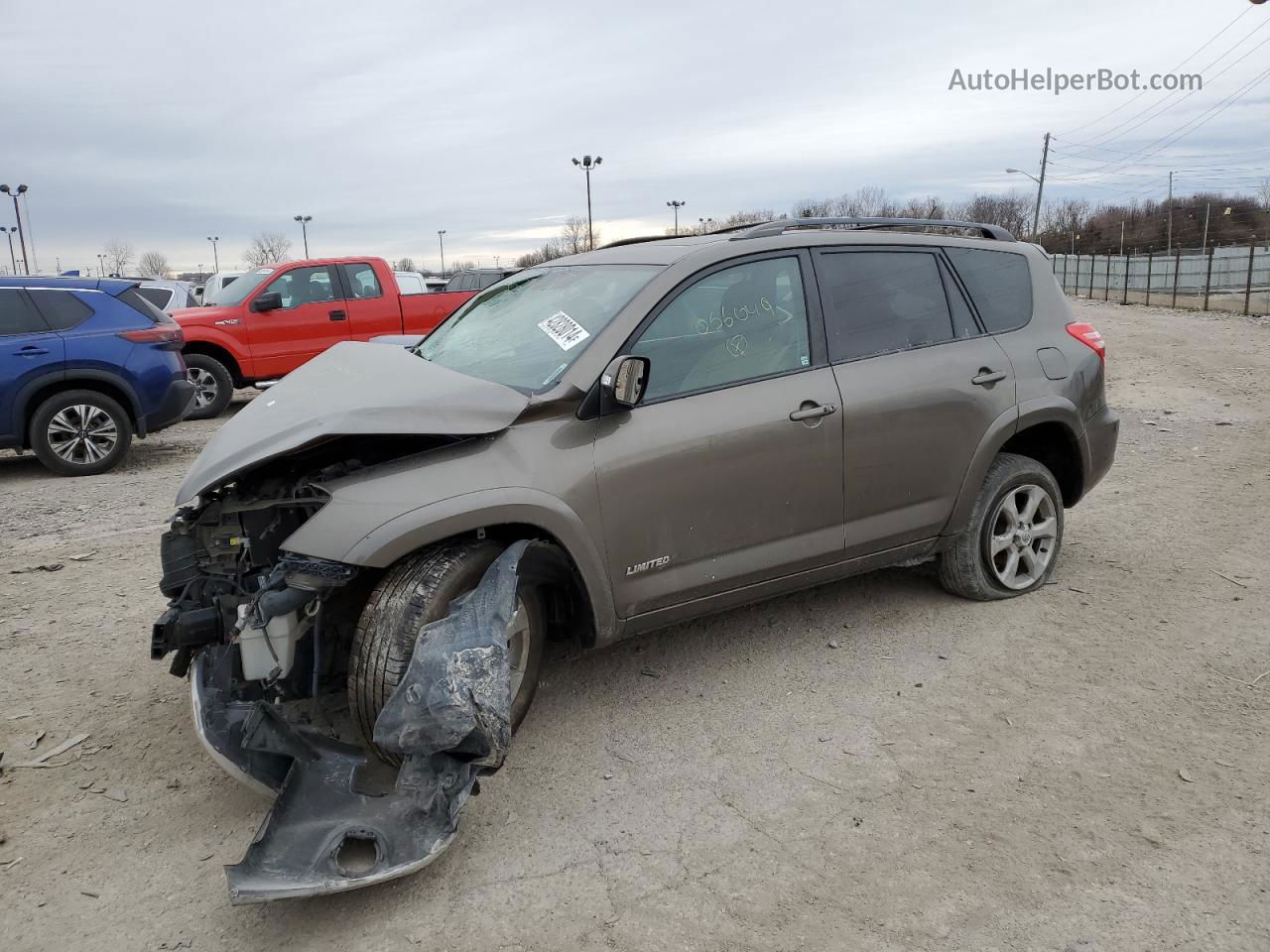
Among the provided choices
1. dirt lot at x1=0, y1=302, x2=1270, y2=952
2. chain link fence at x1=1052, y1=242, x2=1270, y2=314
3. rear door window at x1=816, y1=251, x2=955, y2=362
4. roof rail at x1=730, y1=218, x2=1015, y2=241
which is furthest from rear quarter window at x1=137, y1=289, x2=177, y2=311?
chain link fence at x1=1052, y1=242, x2=1270, y2=314

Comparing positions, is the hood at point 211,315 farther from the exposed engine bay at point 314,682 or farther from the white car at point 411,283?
the exposed engine bay at point 314,682

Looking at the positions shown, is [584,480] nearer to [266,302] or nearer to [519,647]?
[519,647]

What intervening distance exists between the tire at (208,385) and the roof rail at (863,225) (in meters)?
9.18

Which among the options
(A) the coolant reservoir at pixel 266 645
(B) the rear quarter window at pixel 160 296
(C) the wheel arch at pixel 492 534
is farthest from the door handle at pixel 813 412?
(B) the rear quarter window at pixel 160 296

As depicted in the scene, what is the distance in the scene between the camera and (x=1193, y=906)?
2.58 m

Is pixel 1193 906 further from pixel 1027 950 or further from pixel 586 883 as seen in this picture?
pixel 586 883

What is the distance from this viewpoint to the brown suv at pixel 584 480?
118 inches

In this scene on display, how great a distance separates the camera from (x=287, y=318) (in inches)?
470

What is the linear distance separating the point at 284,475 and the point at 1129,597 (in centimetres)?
399

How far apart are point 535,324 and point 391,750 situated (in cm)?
187

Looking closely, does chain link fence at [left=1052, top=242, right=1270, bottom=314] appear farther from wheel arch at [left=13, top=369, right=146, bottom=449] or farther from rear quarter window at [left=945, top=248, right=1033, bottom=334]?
wheel arch at [left=13, top=369, right=146, bottom=449]

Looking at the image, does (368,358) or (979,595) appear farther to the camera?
(979,595)

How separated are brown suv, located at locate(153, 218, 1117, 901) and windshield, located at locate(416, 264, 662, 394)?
2 cm

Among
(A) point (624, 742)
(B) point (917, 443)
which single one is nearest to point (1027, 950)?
(A) point (624, 742)
